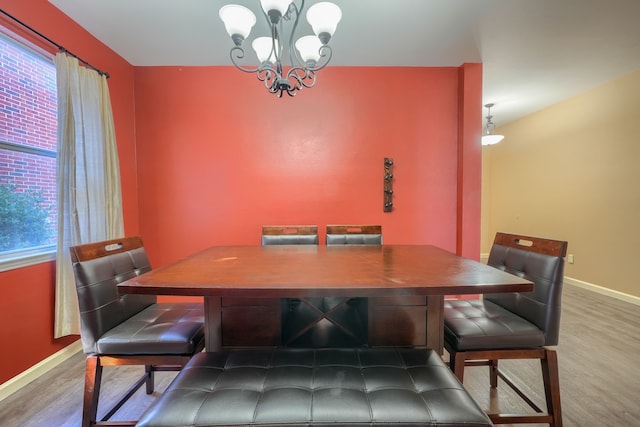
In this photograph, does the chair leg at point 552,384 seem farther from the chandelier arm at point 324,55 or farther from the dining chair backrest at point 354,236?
the chandelier arm at point 324,55

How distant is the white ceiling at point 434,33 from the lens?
1948mm

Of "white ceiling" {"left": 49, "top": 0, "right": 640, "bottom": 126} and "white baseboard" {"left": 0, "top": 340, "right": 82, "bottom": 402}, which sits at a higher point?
"white ceiling" {"left": 49, "top": 0, "right": 640, "bottom": 126}

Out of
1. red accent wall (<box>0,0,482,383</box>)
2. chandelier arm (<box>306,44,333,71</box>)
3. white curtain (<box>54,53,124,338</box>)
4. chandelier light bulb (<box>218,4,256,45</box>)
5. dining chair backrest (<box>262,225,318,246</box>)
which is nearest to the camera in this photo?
chandelier light bulb (<box>218,4,256,45</box>)

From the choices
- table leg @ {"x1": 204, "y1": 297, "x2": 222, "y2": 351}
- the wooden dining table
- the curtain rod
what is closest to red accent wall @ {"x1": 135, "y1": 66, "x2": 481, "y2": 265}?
the curtain rod

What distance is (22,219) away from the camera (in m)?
1.83

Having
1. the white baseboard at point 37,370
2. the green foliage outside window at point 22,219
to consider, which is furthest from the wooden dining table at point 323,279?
the white baseboard at point 37,370

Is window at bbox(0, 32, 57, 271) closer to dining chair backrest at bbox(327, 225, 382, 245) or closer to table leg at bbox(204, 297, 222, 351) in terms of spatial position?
table leg at bbox(204, 297, 222, 351)

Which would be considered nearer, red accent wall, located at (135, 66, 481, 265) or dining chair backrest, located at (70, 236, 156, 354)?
dining chair backrest, located at (70, 236, 156, 354)

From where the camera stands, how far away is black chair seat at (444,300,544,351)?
122cm

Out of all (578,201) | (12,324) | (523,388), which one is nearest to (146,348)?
(12,324)

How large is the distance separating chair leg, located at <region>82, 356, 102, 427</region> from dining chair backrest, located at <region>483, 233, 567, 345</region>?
1975 millimetres

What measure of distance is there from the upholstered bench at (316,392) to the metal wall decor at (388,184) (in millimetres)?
1915

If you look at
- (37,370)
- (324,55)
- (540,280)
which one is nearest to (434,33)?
(324,55)

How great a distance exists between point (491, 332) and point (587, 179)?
3.55 metres
